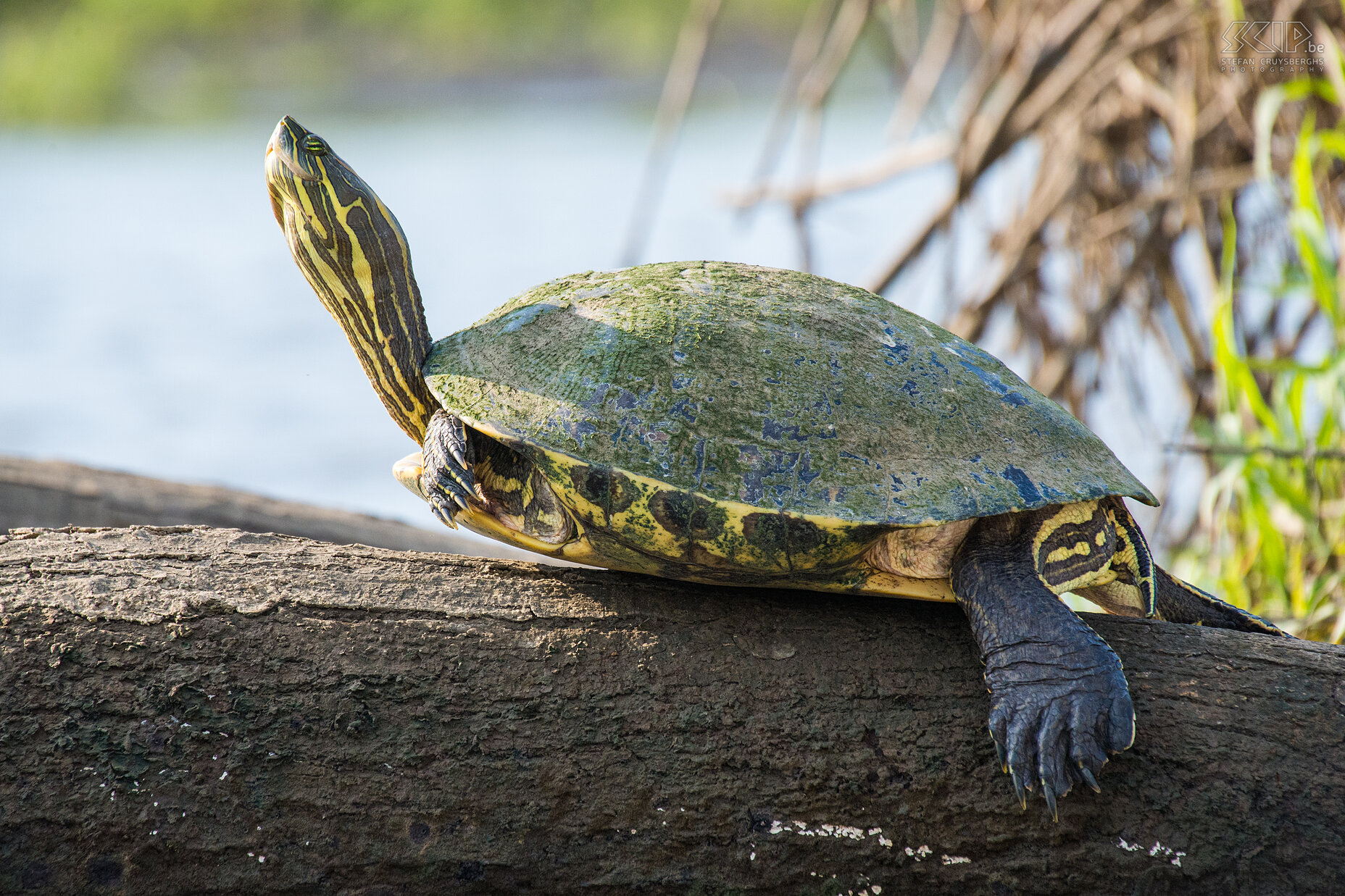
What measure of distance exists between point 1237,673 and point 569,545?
3.86 feet

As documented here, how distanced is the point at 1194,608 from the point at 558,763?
4.34 feet

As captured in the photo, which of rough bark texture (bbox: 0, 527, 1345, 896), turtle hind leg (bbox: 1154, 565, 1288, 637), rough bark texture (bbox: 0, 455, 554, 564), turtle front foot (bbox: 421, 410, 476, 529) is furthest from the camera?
rough bark texture (bbox: 0, 455, 554, 564)

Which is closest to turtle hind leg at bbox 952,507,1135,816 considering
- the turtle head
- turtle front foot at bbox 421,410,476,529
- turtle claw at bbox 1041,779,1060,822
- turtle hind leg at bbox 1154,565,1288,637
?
turtle claw at bbox 1041,779,1060,822

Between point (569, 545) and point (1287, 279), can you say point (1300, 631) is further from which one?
point (569, 545)

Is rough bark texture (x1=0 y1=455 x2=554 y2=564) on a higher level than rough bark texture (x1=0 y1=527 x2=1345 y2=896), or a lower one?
higher

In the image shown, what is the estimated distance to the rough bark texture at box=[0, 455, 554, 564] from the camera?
269 cm

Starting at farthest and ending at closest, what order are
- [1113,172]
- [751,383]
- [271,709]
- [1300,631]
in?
[1113,172] < [1300,631] < [751,383] < [271,709]

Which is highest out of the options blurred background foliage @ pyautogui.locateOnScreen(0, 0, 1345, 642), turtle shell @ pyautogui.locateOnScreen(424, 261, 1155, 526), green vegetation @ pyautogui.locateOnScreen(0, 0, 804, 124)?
green vegetation @ pyautogui.locateOnScreen(0, 0, 804, 124)

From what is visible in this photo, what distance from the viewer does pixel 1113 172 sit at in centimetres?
433

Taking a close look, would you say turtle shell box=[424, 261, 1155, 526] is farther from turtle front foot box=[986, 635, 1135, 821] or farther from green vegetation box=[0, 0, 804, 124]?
green vegetation box=[0, 0, 804, 124]

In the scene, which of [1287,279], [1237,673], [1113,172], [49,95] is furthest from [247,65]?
[1237,673]

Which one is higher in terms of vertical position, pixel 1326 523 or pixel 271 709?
pixel 1326 523

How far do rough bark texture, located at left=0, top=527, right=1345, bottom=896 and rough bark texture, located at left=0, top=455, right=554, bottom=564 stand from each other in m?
1.05

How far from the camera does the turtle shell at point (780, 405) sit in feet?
5.28
